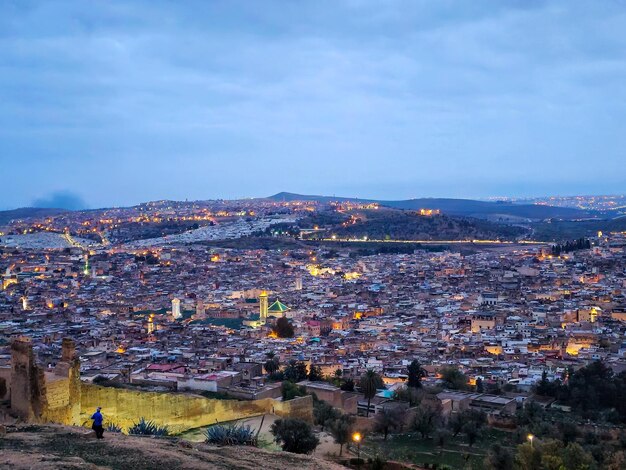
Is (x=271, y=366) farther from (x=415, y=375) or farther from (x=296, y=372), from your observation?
(x=415, y=375)

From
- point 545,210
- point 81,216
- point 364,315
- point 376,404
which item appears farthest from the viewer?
point 545,210

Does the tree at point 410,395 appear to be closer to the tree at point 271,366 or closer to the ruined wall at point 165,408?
the tree at point 271,366

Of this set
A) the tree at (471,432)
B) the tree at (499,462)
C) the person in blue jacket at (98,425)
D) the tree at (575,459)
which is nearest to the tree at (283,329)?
the tree at (471,432)

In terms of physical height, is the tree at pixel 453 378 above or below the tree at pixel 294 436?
below

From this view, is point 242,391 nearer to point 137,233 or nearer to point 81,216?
point 137,233

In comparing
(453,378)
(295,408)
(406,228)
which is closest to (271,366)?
(453,378)

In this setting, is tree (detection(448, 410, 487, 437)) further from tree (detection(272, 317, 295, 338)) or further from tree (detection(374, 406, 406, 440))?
tree (detection(272, 317, 295, 338))

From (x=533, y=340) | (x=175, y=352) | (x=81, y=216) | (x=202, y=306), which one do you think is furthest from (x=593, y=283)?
(x=81, y=216)
